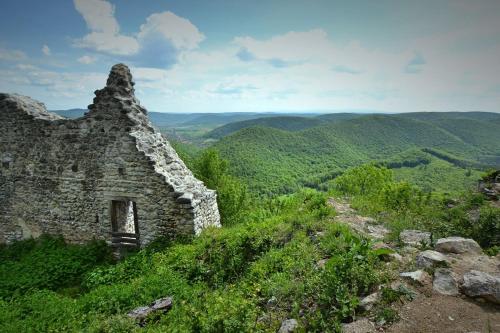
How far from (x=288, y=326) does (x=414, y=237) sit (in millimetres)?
4352

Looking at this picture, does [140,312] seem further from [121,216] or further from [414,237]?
[414,237]

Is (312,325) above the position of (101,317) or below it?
above

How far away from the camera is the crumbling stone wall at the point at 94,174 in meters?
9.80

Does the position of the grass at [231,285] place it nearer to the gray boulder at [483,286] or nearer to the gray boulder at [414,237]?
the gray boulder at [414,237]

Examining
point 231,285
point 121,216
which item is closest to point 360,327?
point 231,285

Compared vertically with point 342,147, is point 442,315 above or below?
above

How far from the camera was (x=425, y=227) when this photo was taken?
831 cm

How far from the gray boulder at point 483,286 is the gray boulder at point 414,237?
5.61 feet

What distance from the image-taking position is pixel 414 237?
24.8 feet

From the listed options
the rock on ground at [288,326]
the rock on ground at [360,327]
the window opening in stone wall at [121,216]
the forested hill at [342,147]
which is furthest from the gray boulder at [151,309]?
the forested hill at [342,147]

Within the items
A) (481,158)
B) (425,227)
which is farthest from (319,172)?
(425,227)

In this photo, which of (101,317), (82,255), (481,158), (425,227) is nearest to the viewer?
(101,317)

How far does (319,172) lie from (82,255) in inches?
3938

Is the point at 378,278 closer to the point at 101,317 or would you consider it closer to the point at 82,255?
the point at 101,317
